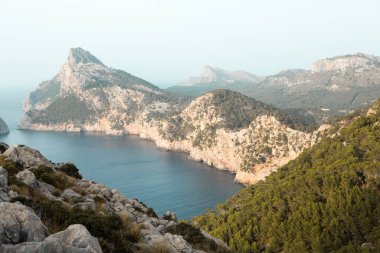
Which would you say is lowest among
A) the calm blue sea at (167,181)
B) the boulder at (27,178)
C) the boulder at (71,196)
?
the calm blue sea at (167,181)

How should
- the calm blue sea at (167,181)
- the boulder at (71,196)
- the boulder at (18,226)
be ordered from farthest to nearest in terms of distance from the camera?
1. the calm blue sea at (167,181)
2. the boulder at (71,196)
3. the boulder at (18,226)

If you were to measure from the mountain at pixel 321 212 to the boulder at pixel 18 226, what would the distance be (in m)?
46.4

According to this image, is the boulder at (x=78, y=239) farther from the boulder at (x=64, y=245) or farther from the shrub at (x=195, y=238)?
the shrub at (x=195, y=238)

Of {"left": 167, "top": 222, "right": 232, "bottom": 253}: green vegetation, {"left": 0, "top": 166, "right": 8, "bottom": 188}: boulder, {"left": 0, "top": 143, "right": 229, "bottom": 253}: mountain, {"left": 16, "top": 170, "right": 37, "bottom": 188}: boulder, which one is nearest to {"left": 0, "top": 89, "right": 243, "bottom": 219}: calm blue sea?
{"left": 167, "top": 222, "right": 232, "bottom": 253}: green vegetation

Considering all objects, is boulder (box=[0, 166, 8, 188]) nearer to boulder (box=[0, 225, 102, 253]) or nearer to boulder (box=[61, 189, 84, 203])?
boulder (box=[61, 189, 84, 203])

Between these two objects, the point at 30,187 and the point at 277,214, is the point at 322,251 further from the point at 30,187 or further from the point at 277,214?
the point at 30,187

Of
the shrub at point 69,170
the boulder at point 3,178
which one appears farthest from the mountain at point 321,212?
the boulder at point 3,178

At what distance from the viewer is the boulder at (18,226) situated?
42.0 feet

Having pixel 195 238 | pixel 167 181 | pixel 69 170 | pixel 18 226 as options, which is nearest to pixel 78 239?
pixel 18 226

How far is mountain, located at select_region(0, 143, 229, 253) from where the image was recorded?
43.6ft

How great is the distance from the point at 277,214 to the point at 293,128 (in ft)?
346

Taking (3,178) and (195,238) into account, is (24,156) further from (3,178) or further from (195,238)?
(195,238)

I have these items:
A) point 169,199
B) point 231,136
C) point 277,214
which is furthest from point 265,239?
point 231,136

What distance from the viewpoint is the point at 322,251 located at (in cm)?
5438
